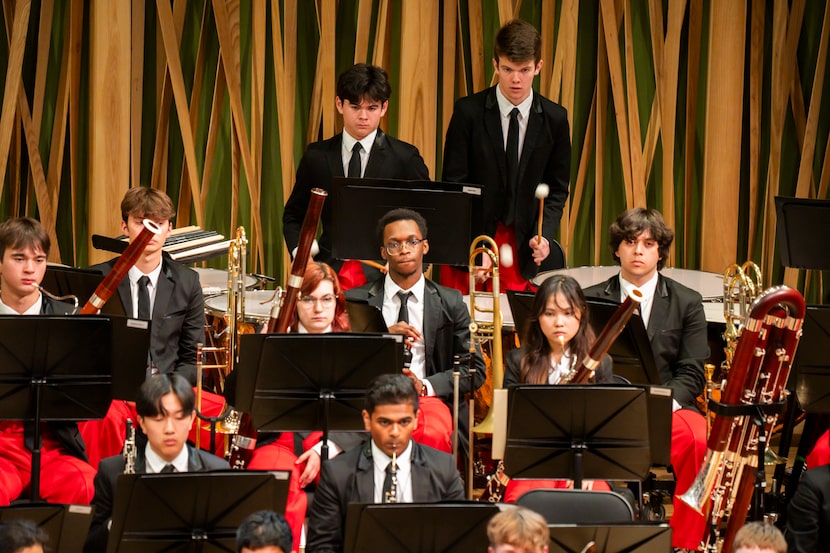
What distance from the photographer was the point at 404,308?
509 cm

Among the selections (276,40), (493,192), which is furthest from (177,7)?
(493,192)

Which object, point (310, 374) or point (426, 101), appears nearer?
point (310, 374)

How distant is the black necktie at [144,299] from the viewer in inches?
204

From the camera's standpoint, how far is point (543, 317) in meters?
4.60

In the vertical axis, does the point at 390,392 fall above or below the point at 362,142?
below

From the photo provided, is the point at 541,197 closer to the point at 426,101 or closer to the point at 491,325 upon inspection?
the point at 491,325

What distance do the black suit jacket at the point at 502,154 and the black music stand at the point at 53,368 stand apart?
7.11 feet

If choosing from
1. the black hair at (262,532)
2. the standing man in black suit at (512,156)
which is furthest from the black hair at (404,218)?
the black hair at (262,532)

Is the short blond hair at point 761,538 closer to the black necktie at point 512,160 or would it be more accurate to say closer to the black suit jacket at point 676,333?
the black suit jacket at point 676,333

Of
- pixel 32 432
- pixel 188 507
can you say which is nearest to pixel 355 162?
pixel 32 432

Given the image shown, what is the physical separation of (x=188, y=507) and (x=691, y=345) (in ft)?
7.02

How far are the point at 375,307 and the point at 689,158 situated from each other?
2966 mm

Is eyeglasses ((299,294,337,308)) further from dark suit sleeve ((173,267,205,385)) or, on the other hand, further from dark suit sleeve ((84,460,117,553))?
dark suit sleeve ((84,460,117,553))

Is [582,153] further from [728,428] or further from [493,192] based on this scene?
[728,428]
